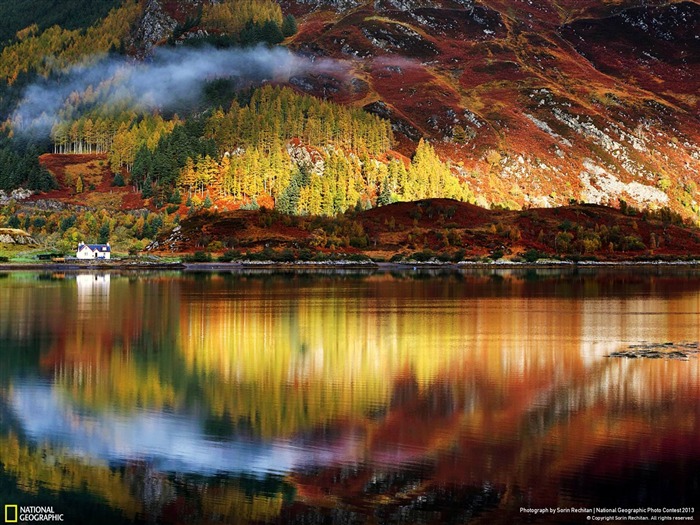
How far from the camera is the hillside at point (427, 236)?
13150 cm

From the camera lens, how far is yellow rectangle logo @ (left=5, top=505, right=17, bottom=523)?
1844 cm

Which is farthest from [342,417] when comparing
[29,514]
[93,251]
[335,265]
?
[93,251]

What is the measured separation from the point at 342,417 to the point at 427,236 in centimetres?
10935

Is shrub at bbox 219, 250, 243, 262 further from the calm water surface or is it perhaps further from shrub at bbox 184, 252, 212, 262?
the calm water surface

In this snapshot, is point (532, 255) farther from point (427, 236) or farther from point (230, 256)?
point (230, 256)

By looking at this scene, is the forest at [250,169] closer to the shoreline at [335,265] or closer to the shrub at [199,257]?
the shrub at [199,257]

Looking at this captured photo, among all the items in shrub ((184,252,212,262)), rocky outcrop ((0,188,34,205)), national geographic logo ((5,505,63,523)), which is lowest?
national geographic logo ((5,505,63,523))

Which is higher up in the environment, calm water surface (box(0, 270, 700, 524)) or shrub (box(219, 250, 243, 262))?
shrub (box(219, 250, 243, 262))

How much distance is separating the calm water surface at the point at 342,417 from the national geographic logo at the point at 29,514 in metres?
0.32

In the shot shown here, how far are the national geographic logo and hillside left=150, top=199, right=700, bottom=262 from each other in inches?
4318

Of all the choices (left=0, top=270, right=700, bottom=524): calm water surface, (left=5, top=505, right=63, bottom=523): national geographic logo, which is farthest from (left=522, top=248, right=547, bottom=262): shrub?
(left=5, top=505, right=63, bottom=523): national geographic logo

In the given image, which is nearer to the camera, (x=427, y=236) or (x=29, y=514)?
(x=29, y=514)

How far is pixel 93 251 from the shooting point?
12900cm

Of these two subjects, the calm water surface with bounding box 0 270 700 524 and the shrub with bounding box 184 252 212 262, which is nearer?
the calm water surface with bounding box 0 270 700 524
